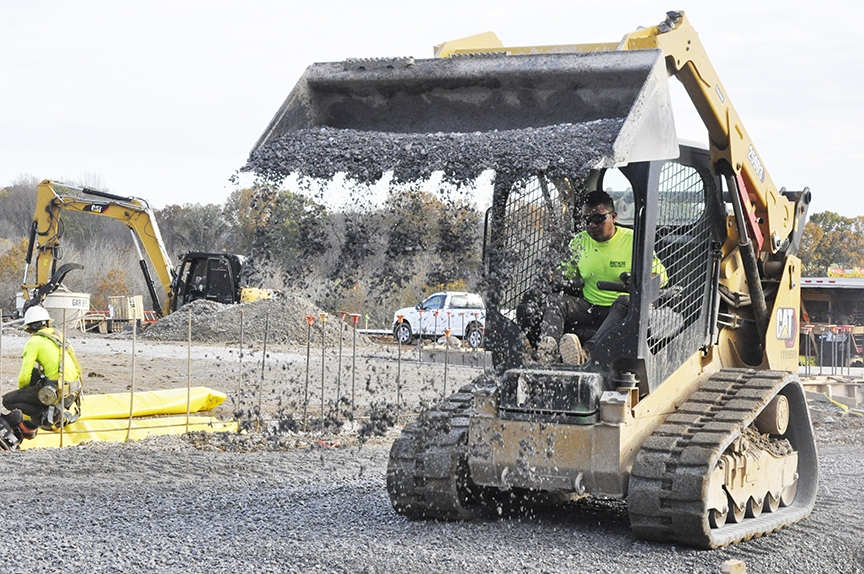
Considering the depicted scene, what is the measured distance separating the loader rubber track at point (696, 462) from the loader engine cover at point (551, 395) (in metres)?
0.42

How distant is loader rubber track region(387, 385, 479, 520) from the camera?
6508mm

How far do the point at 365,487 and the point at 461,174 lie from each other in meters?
3.54

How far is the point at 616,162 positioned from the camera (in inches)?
207

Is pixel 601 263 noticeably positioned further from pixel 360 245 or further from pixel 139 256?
pixel 139 256

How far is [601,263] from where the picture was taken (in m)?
6.61

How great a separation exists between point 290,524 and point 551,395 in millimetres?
1922

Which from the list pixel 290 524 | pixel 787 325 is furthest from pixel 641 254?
pixel 290 524

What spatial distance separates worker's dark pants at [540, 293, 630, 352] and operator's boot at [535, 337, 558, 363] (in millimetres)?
102

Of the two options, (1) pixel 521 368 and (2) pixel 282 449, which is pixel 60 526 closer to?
(1) pixel 521 368

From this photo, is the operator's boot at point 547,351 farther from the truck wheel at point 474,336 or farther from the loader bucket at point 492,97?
the truck wheel at point 474,336

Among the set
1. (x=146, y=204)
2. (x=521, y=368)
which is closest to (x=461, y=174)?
(x=521, y=368)

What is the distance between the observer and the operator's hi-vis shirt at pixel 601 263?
6.46 metres

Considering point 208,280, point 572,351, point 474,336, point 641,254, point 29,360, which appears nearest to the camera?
point 641,254

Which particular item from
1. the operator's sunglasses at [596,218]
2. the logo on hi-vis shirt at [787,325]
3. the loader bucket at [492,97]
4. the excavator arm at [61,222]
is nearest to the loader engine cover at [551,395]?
the operator's sunglasses at [596,218]
